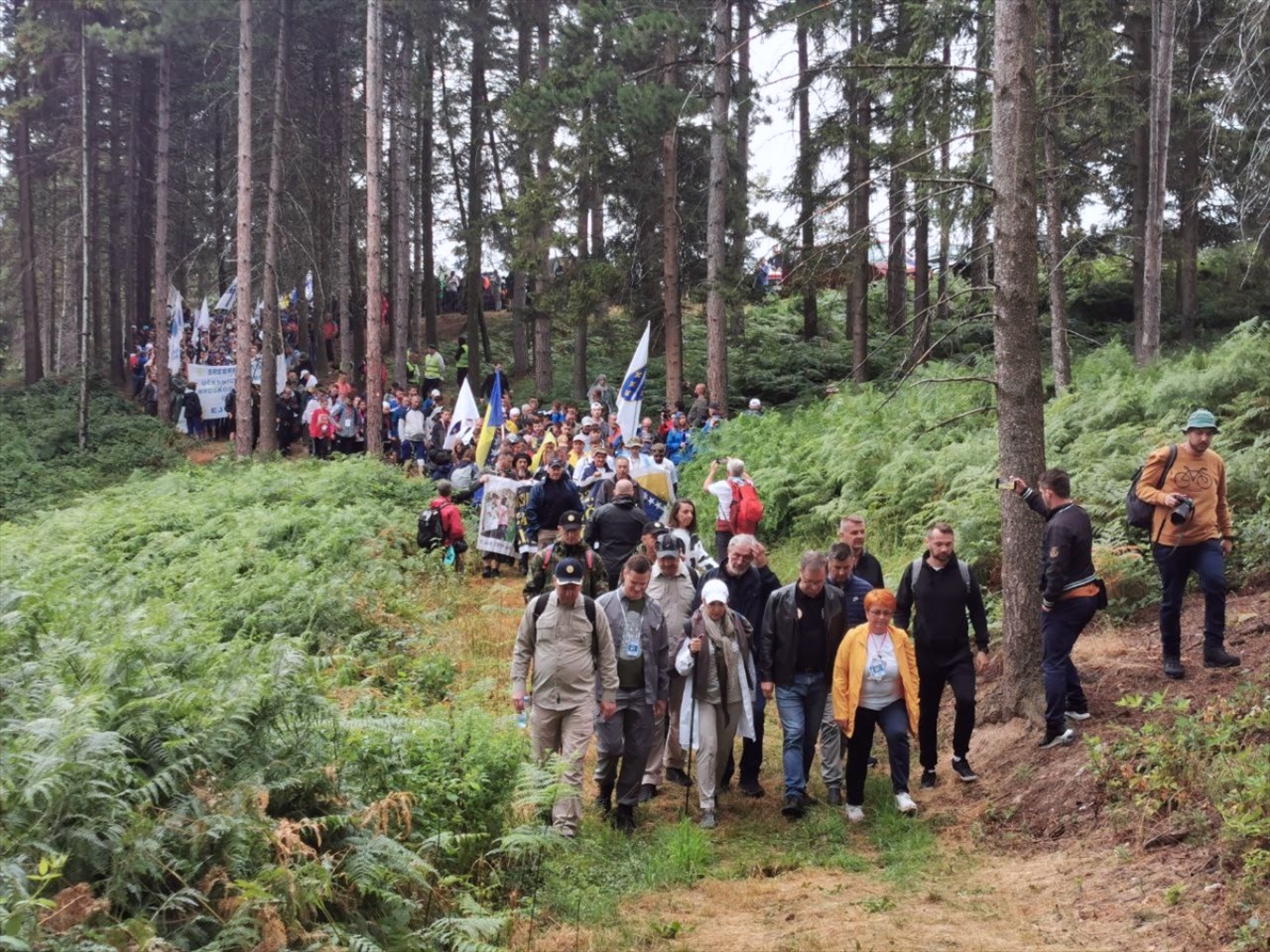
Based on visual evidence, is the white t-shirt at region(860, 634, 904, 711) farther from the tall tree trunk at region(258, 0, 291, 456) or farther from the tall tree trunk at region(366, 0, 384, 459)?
the tall tree trunk at region(258, 0, 291, 456)

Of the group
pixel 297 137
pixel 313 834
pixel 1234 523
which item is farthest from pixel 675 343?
pixel 313 834

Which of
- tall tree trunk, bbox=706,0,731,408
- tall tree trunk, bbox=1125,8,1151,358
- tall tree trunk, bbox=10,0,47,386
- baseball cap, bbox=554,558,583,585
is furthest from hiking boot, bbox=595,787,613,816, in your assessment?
tall tree trunk, bbox=10,0,47,386

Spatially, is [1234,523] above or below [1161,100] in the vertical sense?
below

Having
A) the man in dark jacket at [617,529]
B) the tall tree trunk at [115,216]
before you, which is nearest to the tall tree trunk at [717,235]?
the man in dark jacket at [617,529]

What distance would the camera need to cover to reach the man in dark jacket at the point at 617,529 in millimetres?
12219

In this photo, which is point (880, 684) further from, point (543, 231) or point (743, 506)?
point (543, 231)

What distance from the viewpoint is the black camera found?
8.83 m

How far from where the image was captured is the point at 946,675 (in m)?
8.91

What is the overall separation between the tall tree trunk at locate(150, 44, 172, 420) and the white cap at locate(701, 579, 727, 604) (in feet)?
90.7

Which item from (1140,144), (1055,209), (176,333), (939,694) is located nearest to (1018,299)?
(939,694)

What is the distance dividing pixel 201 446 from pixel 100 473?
3864 millimetres

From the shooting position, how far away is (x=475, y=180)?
3738cm

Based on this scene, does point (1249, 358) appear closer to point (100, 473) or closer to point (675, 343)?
point (675, 343)

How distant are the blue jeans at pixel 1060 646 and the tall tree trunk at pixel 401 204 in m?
25.5
